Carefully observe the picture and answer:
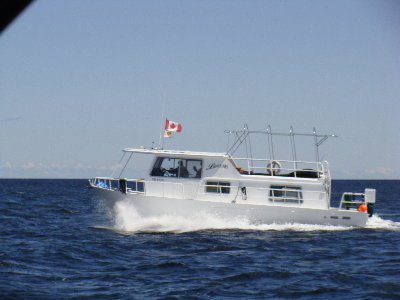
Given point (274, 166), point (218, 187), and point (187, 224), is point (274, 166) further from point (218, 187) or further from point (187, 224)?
point (187, 224)

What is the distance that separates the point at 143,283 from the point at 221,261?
10.3 feet

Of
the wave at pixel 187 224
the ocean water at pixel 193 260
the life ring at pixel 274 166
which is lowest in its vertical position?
the ocean water at pixel 193 260

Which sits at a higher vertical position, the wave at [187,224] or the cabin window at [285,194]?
the cabin window at [285,194]

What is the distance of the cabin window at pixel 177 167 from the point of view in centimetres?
1902

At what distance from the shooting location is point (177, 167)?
62.8 ft

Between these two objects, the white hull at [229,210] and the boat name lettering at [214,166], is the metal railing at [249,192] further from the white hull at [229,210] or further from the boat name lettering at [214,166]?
the boat name lettering at [214,166]

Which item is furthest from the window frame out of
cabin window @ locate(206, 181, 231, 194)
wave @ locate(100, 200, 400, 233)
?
wave @ locate(100, 200, 400, 233)

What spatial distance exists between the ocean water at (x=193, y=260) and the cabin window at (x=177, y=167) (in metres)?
1.80

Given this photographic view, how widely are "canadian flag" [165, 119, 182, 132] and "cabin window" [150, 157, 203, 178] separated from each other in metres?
1.28

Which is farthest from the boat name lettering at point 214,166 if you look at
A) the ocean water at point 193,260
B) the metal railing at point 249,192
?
the ocean water at point 193,260

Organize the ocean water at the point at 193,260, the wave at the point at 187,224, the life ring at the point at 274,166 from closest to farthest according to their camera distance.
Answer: the ocean water at the point at 193,260, the wave at the point at 187,224, the life ring at the point at 274,166

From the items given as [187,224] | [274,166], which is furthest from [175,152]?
[274,166]

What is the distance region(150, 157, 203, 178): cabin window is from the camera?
1902 centimetres

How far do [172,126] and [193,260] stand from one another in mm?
8140
